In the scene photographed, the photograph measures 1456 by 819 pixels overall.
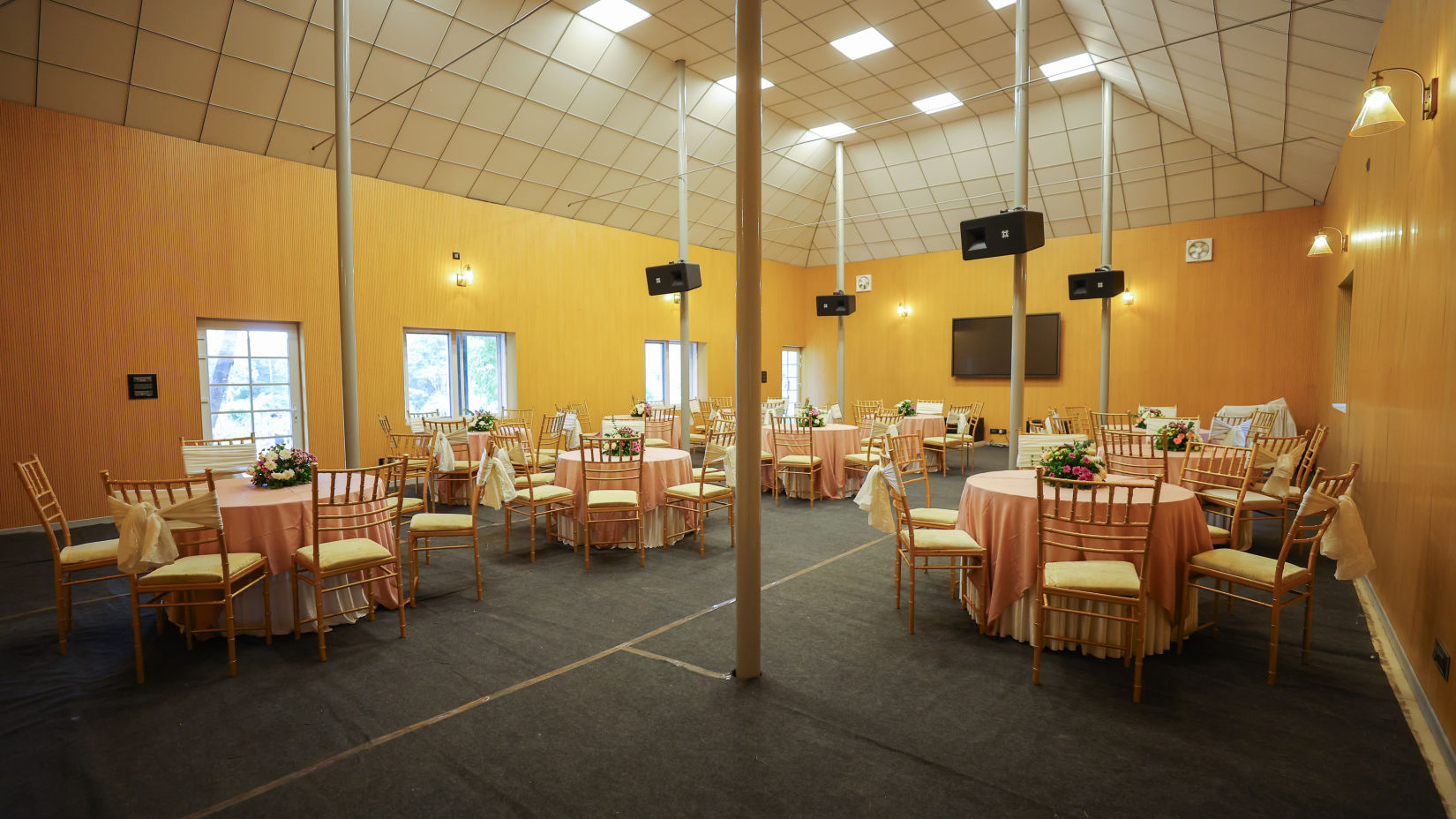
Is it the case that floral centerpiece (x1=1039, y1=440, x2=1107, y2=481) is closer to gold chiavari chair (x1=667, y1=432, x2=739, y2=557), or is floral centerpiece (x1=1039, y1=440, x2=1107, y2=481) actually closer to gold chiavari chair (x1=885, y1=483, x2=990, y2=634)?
gold chiavari chair (x1=885, y1=483, x2=990, y2=634)

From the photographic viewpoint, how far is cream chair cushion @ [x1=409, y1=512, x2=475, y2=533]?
4305 millimetres

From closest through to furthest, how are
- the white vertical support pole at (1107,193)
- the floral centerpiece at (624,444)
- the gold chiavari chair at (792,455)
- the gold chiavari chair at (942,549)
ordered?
the gold chiavari chair at (942,549) < the floral centerpiece at (624,444) < the gold chiavari chair at (792,455) < the white vertical support pole at (1107,193)

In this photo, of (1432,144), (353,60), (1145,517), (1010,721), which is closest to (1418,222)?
(1432,144)

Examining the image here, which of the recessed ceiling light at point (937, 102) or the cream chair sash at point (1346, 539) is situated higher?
the recessed ceiling light at point (937, 102)

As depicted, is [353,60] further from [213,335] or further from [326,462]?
[326,462]

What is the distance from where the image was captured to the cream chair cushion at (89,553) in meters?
3.55

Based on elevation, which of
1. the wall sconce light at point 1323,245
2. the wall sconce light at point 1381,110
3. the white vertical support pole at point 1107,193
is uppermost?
the white vertical support pole at point 1107,193

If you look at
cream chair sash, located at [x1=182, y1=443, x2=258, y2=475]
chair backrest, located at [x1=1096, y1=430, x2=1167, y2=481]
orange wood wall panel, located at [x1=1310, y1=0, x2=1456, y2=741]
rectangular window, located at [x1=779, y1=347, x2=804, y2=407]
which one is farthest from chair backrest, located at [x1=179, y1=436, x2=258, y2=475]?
rectangular window, located at [x1=779, y1=347, x2=804, y2=407]

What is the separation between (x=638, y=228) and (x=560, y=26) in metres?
4.35

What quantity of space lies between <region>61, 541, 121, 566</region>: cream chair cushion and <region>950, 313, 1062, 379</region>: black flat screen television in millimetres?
13062

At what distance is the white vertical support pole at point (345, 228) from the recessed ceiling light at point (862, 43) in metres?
5.76

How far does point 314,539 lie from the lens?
350 centimetres

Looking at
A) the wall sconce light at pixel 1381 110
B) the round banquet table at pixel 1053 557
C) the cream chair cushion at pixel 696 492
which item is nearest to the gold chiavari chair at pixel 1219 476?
the round banquet table at pixel 1053 557

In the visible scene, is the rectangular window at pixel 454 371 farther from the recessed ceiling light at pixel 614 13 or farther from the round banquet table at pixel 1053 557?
the round banquet table at pixel 1053 557
